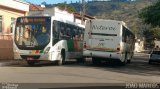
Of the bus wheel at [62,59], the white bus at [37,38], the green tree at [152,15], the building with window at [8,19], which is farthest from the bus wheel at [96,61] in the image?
the building with window at [8,19]

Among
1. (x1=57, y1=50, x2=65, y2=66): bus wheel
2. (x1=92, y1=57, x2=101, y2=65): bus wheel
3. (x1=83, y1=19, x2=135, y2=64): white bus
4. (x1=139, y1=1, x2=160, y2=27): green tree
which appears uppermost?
(x1=139, y1=1, x2=160, y2=27): green tree

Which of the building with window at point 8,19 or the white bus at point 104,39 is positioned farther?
the building with window at point 8,19

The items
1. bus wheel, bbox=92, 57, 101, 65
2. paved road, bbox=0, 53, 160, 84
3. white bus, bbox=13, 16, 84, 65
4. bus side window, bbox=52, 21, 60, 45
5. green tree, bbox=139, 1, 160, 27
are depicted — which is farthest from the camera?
green tree, bbox=139, 1, 160, 27

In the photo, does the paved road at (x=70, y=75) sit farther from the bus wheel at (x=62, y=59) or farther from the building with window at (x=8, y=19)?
the bus wheel at (x=62, y=59)

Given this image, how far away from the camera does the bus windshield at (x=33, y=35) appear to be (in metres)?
28.2

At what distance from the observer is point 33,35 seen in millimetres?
28359

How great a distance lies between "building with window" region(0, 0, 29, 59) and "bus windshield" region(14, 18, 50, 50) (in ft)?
23.3

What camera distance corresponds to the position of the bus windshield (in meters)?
28.2

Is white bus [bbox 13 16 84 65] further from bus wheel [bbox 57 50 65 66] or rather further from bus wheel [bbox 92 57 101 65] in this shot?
bus wheel [bbox 92 57 101 65]

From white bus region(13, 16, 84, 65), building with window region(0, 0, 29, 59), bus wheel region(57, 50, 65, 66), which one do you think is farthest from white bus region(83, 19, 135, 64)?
building with window region(0, 0, 29, 59)

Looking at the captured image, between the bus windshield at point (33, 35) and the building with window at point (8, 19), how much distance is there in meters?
7.11

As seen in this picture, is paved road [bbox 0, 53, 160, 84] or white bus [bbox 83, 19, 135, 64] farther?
white bus [bbox 83, 19, 135, 64]

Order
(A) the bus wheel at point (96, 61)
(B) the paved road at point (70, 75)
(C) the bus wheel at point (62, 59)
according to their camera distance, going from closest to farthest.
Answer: (B) the paved road at point (70, 75) → (C) the bus wheel at point (62, 59) → (A) the bus wheel at point (96, 61)

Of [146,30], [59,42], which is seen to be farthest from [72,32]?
[146,30]
